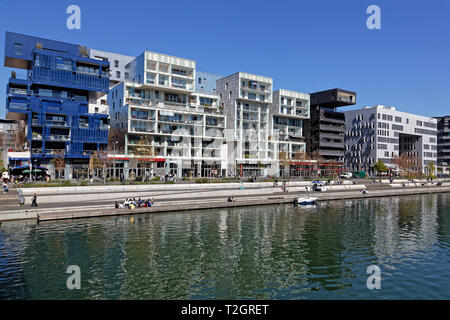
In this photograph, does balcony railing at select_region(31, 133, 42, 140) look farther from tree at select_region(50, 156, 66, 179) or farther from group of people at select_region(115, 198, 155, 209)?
group of people at select_region(115, 198, 155, 209)

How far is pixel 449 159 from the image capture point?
18012 cm

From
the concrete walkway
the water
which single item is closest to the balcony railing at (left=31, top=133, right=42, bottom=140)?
the concrete walkway

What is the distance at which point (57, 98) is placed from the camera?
73500 millimetres

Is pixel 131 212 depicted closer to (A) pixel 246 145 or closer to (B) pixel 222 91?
(A) pixel 246 145

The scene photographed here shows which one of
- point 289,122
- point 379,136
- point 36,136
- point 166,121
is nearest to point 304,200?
point 166,121

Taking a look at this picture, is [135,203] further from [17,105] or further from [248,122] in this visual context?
[248,122]

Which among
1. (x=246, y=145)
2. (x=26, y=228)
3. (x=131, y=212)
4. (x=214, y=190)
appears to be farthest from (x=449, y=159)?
(x=26, y=228)

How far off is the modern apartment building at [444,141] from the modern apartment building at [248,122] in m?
132

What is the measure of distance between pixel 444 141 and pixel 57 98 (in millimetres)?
200123

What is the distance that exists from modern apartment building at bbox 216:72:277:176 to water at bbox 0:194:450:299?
58770mm

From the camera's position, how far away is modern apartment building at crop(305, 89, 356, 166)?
124m
